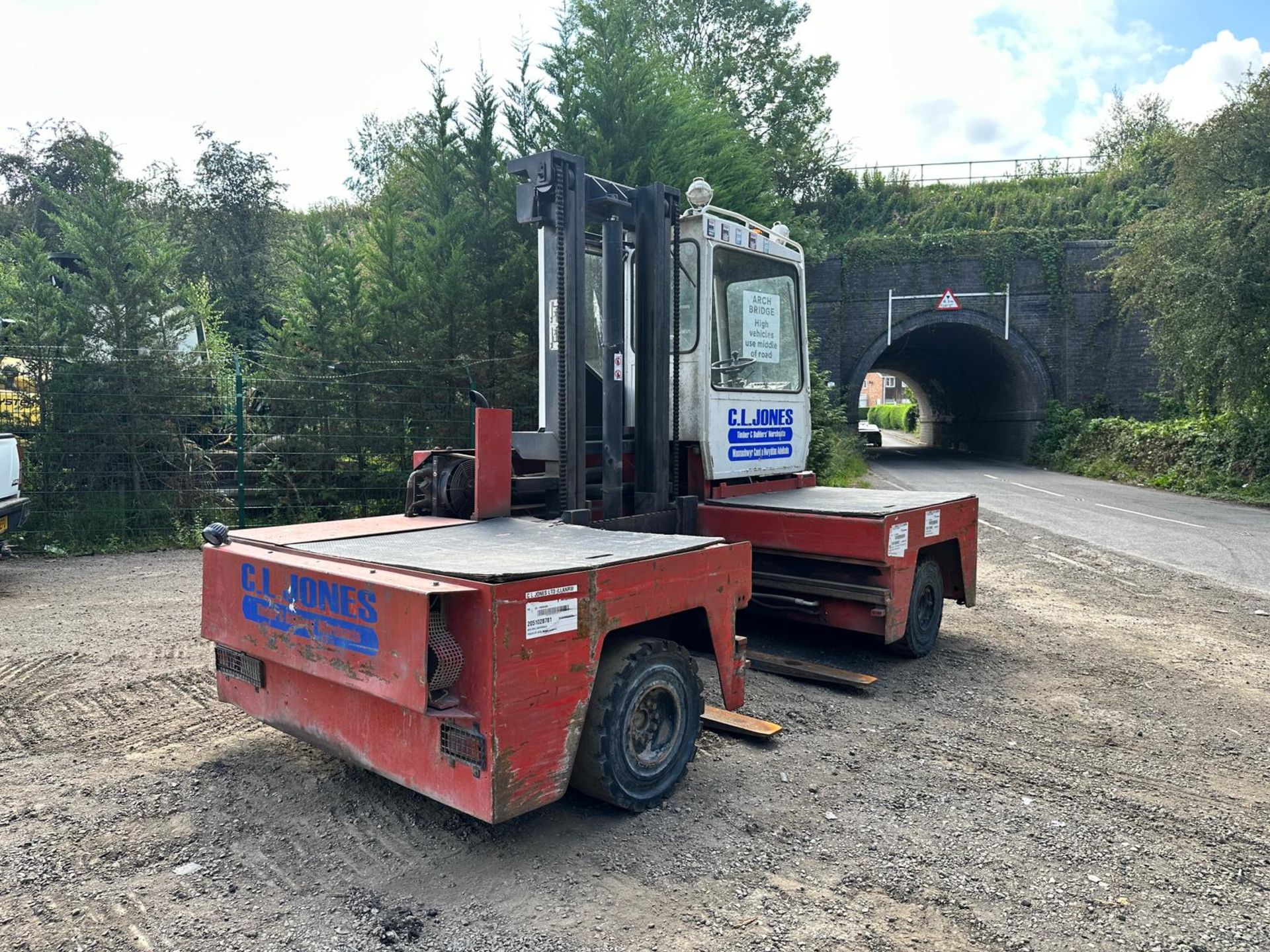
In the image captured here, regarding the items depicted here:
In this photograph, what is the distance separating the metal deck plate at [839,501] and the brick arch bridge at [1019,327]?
866 inches

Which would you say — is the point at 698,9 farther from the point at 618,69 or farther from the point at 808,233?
the point at 618,69

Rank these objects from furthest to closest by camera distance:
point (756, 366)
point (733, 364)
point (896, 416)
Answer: point (896, 416) → point (756, 366) → point (733, 364)

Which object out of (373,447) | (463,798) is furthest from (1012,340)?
(463,798)

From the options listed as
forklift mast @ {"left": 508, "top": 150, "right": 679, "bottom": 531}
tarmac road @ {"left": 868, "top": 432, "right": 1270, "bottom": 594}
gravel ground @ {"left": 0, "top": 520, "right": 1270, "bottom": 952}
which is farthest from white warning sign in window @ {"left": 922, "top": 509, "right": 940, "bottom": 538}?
tarmac road @ {"left": 868, "top": 432, "right": 1270, "bottom": 594}

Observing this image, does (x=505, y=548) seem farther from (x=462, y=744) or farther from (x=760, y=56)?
(x=760, y=56)

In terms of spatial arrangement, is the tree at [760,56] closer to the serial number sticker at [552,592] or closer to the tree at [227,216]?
the tree at [227,216]

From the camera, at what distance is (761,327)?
6254 mm

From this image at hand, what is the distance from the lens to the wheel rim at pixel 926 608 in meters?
6.34

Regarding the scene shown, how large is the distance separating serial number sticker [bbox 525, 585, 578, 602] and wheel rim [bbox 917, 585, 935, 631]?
3.74 metres

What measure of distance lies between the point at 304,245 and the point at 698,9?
28.2 m

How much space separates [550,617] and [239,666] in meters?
1.75

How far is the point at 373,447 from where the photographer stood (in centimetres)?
1206

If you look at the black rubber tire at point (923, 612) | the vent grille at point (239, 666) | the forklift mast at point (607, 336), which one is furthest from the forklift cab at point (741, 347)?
the vent grille at point (239, 666)

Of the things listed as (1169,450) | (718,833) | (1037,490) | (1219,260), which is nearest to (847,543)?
(718,833)
